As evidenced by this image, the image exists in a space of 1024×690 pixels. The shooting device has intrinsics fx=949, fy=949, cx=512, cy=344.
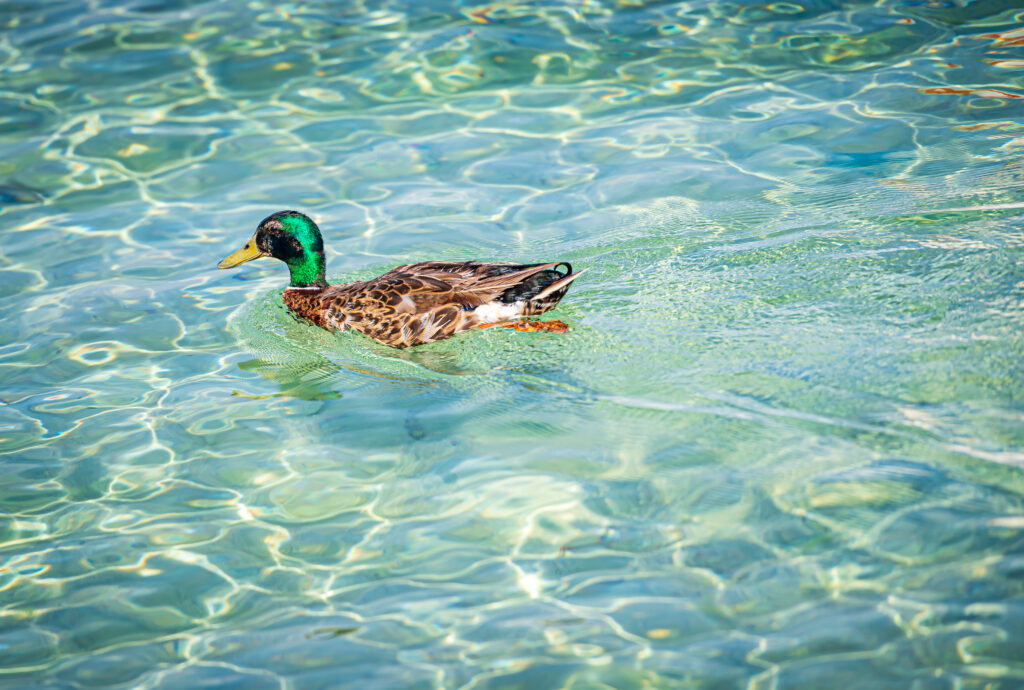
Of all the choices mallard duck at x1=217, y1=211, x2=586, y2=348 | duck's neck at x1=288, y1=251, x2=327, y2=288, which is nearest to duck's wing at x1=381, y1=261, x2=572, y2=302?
mallard duck at x1=217, y1=211, x2=586, y2=348

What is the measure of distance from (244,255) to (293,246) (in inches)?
15.4

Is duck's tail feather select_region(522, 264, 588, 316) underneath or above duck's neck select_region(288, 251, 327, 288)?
underneath

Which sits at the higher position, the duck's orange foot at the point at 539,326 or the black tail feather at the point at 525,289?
the black tail feather at the point at 525,289

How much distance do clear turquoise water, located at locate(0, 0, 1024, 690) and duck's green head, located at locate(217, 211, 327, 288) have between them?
16.0 inches

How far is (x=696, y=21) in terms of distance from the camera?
10.5 metres

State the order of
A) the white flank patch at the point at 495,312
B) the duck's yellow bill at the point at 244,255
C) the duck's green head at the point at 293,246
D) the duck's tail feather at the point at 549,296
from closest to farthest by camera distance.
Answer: the duck's tail feather at the point at 549,296
the white flank patch at the point at 495,312
the duck's green head at the point at 293,246
the duck's yellow bill at the point at 244,255

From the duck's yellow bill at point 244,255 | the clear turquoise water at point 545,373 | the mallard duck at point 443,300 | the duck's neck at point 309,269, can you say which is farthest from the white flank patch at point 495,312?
the duck's yellow bill at point 244,255

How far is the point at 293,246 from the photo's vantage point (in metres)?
6.69

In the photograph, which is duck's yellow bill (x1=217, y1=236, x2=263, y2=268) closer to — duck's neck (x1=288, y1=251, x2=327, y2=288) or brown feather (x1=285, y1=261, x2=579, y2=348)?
duck's neck (x1=288, y1=251, x2=327, y2=288)

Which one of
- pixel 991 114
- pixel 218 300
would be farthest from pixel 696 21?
pixel 218 300

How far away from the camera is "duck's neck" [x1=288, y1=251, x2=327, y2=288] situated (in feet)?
22.0

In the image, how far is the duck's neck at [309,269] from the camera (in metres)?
6.71

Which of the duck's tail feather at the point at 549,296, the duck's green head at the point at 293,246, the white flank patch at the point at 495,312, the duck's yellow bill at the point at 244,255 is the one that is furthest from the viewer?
the duck's yellow bill at the point at 244,255

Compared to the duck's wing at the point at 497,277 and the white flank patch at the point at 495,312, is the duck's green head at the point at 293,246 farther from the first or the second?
the white flank patch at the point at 495,312
